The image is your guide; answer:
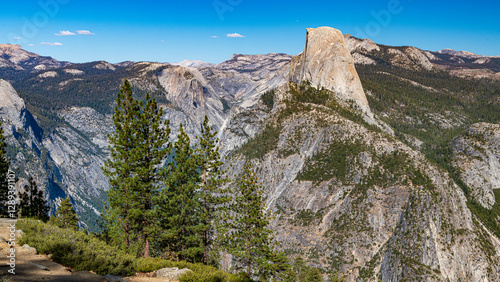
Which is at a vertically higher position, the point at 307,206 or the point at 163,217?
the point at 163,217

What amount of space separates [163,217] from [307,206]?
14049 centimetres

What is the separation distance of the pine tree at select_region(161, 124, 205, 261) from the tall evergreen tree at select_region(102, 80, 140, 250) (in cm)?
401

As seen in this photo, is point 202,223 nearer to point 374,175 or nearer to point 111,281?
point 111,281

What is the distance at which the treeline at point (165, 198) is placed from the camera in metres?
35.8

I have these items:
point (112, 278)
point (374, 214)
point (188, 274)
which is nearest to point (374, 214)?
point (374, 214)

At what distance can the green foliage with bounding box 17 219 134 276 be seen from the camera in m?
18.5

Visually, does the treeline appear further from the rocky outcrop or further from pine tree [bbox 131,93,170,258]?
the rocky outcrop

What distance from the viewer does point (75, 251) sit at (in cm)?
1911

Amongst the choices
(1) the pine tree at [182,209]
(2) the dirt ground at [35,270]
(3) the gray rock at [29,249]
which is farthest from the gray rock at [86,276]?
(1) the pine tree at [182,209]

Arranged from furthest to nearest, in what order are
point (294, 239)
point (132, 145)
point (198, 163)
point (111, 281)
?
point (294, 239) < point (198, 163) < point (132, 145) < point (111, 281)

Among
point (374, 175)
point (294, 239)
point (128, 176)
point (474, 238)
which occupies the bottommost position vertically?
point (294, 239)

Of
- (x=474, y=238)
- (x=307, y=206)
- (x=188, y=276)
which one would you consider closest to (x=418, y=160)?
(x=474, y=238)

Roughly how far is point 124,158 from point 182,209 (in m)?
8.92

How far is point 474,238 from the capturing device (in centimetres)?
14012
